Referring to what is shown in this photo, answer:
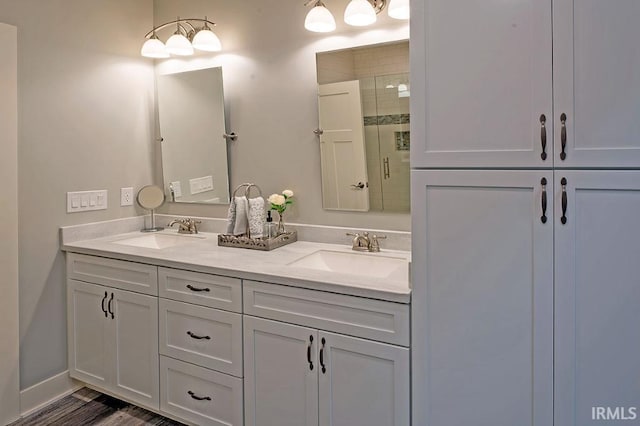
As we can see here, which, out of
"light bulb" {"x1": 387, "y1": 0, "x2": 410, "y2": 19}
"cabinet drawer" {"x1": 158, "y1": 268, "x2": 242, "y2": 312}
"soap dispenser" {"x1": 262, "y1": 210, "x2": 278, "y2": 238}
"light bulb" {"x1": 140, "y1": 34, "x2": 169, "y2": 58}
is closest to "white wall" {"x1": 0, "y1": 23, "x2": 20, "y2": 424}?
"light bulb" {"x1": 140, "y1": 34, "x2": 169, "y2": 58}

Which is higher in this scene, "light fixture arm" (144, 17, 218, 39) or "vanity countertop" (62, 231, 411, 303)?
"light fixture arm" (144, 17, 218, 39)

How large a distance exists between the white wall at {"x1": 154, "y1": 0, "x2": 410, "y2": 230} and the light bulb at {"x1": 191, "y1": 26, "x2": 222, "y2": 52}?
0.25 feet

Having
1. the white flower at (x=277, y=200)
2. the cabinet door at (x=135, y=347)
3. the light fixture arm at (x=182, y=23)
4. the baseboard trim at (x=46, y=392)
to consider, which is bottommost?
the baseboard trim at (x=46, y=392)

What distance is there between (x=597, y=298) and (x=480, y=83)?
2.50ft

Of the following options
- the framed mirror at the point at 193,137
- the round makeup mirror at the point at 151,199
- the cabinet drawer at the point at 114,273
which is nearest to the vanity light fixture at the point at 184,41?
the framed mirror at the point at 193,137

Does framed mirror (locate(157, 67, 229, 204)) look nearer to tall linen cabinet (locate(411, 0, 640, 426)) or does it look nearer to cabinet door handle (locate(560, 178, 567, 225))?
tall linen cabinet (locate(411, 0, 640, 426))

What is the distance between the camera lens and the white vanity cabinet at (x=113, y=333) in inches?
88.4

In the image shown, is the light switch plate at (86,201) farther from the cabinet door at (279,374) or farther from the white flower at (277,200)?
the cabinet door at (279,374)

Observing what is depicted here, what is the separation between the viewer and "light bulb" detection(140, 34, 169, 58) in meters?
2.79

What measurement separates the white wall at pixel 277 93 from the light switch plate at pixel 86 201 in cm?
75

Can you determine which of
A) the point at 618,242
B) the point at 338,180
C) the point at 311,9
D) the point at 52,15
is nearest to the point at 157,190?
the point at 52,15

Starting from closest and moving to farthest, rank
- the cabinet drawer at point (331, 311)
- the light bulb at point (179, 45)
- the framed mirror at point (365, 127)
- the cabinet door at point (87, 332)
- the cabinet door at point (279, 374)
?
1. the cabinet drawer at point (331, 311)
2. the cabinet door at point (279, 374)
3. the framed mirror at point (365, 127)
4. the cabinet door at point (87, 332)
5. the light bulb at point (179, 45)

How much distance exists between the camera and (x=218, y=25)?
108 inches

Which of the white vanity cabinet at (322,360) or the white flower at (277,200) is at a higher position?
the white flower at (277,200)
